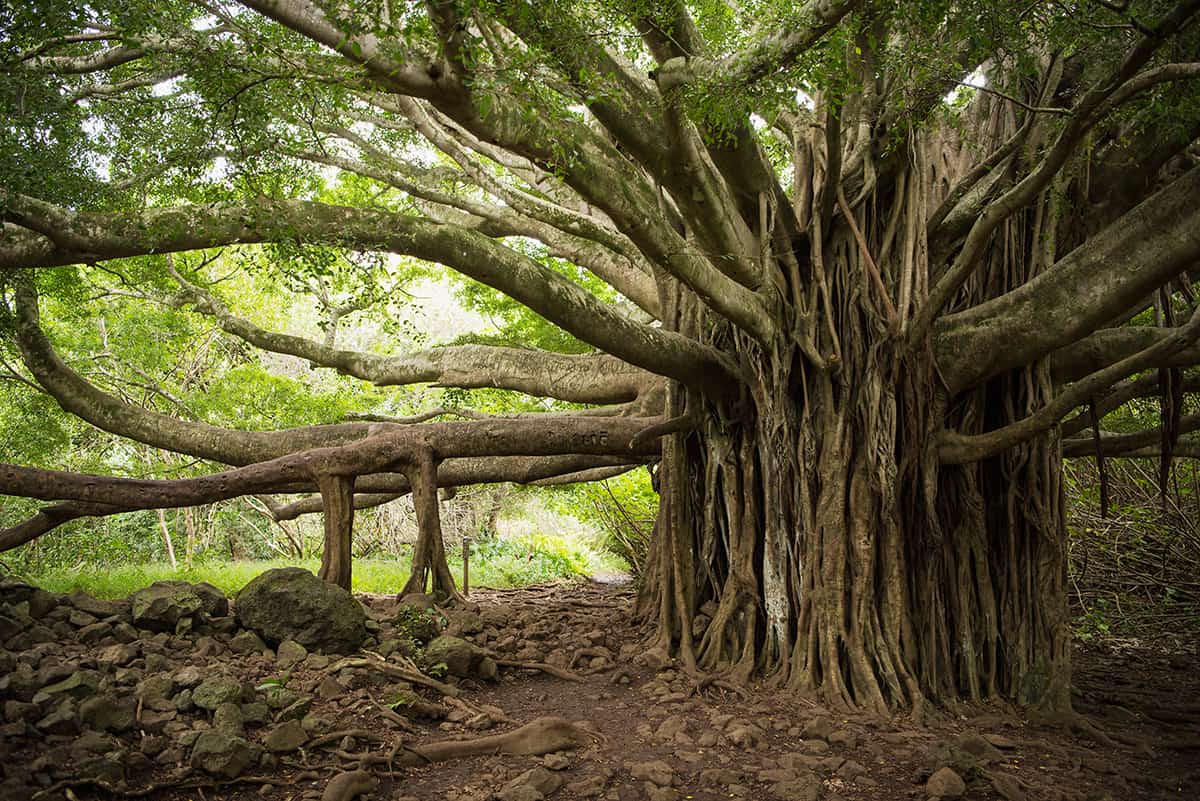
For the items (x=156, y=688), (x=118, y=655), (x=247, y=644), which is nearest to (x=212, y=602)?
(x=247, y=644)

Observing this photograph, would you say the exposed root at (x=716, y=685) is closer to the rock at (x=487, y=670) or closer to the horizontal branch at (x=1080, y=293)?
the rock at (x=487, y=670)

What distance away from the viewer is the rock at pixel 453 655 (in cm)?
516

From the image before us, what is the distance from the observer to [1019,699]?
5.02 m

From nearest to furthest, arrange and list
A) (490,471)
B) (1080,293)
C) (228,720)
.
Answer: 1. (228,720)
2. (1080,293)
3. (490,471)

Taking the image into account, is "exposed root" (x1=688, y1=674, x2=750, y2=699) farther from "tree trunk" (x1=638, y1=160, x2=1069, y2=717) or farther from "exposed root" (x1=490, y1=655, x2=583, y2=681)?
"exposed root" (x1=490, y1=655, x2=583, y2=681)

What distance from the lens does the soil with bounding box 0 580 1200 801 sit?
362cm

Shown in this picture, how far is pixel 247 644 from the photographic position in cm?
488

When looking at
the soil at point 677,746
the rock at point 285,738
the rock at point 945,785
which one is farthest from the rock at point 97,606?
the rock at point 945,785

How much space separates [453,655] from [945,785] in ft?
9.52

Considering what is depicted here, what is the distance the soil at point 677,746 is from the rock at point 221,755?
1.8 inches

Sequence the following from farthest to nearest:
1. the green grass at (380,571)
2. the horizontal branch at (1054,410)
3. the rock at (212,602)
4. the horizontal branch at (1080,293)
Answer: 1. the green grass at (380,571)
2. the rock at (212,602)
3. the horizontal branch at (1080,293)
4. the horizontal branch at (1054,410)

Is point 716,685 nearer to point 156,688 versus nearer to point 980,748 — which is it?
point 980,748

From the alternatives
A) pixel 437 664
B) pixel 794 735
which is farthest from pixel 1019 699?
pixel 437 664

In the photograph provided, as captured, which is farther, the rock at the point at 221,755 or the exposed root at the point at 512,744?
the exposed root at the point at 512,744
